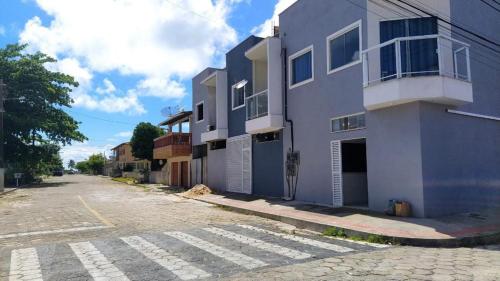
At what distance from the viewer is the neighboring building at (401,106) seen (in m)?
11.7

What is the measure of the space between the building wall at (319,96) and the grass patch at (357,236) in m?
4.05

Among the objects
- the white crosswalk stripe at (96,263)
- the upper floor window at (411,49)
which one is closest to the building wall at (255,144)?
the upper floor window at (411,49)

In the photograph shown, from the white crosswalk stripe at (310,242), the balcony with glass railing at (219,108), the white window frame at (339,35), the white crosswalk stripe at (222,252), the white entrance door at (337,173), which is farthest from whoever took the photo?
the balcony with glass railing at (219,108)

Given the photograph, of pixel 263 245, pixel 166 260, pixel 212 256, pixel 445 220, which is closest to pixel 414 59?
pixel 445 220

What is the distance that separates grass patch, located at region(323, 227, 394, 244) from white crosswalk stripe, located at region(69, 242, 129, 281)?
5580mm

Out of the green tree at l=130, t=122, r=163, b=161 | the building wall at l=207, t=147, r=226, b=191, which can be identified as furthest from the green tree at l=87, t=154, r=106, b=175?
the building wall at l=207, t=147, r=226, b=191

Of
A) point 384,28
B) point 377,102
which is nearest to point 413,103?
point 377,102

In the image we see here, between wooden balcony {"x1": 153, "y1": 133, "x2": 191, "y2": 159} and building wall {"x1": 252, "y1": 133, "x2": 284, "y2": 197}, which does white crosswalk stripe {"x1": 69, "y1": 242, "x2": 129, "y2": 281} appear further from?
wooden balcony {"x1": 153, "y1": 133, "x2": 191, "y2": 159}

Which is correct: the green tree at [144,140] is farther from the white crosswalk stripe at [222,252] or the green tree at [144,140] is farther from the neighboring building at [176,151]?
the white crosswalk stripe at [222,252]

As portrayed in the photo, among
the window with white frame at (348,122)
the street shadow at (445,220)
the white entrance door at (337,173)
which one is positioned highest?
the window with white frame at (348,122)

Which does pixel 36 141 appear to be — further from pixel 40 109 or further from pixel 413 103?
pixel 413 103

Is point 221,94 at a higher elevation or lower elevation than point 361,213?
higher

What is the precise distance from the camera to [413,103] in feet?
38.4

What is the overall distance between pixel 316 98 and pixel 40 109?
34.0m
